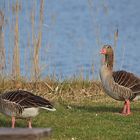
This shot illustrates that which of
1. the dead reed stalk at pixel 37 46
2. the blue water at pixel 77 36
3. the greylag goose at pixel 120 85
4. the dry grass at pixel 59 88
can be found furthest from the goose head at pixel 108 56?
the dead reed stalk at pixel 37 46

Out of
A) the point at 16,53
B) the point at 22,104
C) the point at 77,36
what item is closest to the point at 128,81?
the point at 22,104

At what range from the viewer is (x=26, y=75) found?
12.8 meters

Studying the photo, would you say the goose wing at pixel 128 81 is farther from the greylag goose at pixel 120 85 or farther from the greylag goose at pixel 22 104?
the greylag goose at pixel 22 104

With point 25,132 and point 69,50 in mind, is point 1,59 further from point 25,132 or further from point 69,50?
point 69,50

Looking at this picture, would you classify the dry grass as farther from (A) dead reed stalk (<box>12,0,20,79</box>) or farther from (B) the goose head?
(B) the goose head

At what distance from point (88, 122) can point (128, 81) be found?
1.31 metres

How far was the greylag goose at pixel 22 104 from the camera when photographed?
26.7 ft

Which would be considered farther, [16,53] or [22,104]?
[16,53]

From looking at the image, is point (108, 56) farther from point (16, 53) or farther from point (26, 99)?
point (26, 99)

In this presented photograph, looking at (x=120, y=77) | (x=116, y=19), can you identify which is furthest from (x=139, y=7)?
(x=120, y=77)

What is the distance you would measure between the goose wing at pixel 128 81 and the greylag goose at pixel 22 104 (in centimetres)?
229

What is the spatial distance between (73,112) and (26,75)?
2.55 metres

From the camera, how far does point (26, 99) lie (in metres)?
8.35

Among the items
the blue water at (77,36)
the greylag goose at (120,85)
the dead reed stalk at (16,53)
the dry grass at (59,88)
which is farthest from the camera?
the blue water at (77,36)
